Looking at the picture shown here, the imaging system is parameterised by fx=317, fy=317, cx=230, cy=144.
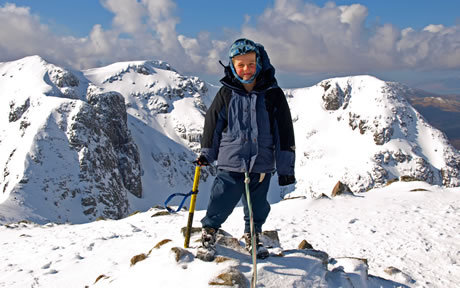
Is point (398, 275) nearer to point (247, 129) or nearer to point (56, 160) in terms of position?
point (247, 129)

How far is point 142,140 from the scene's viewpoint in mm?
128500

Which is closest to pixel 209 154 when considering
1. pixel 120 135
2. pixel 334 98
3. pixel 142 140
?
pixel 120 135

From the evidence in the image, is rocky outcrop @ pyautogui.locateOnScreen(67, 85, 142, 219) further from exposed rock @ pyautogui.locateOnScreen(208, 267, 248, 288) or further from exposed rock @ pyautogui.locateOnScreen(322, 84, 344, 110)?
exposed rock @ pyautogui.locateOnScreen(322, 84, 344, 110)

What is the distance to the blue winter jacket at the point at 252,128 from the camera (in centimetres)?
466

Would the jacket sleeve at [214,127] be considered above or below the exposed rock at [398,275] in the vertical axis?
above

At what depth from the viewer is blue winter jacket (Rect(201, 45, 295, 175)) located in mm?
4664

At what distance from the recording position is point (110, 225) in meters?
12.8

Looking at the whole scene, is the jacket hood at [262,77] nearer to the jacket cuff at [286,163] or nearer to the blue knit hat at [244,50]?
the blue knit hat at [244,50]

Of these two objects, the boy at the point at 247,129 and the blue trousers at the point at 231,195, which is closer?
the boy at the point at 247,129

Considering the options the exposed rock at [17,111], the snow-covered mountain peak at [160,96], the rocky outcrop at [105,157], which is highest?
the snow-covered mountain peak at [160,96]

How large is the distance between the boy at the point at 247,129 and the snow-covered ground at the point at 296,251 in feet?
3.13

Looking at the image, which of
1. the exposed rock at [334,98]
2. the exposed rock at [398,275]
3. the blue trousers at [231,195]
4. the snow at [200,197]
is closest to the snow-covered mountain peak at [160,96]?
the snow at [200,197]

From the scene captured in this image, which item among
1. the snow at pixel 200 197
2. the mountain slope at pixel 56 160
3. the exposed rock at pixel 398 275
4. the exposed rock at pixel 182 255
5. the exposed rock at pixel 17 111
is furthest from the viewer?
the exposed rock at pixel 17 111

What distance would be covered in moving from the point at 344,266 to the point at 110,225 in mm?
9966
